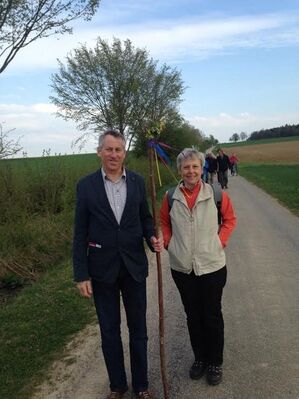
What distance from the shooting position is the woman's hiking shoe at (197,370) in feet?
13.1

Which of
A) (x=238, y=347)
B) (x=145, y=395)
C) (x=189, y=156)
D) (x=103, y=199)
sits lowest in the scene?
(x=238, y=347)

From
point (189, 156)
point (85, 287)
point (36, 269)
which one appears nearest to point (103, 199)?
point (85, 287)

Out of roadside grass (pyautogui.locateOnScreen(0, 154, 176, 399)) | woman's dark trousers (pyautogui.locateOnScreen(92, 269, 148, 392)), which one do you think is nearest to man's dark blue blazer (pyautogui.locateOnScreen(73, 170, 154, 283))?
woman's dark trousers (pyautogui.locateOnScreen(92, 269, 148, 392))

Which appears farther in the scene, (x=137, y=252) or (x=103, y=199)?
(x=137, y=252)

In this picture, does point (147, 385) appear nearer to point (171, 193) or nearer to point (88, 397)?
point (88, 397)

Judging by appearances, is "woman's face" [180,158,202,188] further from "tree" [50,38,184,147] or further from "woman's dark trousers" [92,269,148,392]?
"tree" [50,38,184,147]

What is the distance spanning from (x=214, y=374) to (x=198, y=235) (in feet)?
3.98

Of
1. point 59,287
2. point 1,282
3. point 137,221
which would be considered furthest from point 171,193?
point 1,282

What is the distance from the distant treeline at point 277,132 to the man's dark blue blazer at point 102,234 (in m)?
140

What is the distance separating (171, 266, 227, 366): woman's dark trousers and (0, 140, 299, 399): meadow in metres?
1.44

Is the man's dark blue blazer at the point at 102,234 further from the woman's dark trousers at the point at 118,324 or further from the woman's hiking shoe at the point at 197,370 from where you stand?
the woman's hiking shoe at the point at 197,370

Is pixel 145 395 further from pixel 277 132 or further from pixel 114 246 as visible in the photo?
pixel 277 132

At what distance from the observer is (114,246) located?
3479mm

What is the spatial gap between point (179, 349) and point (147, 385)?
0.91 metres
